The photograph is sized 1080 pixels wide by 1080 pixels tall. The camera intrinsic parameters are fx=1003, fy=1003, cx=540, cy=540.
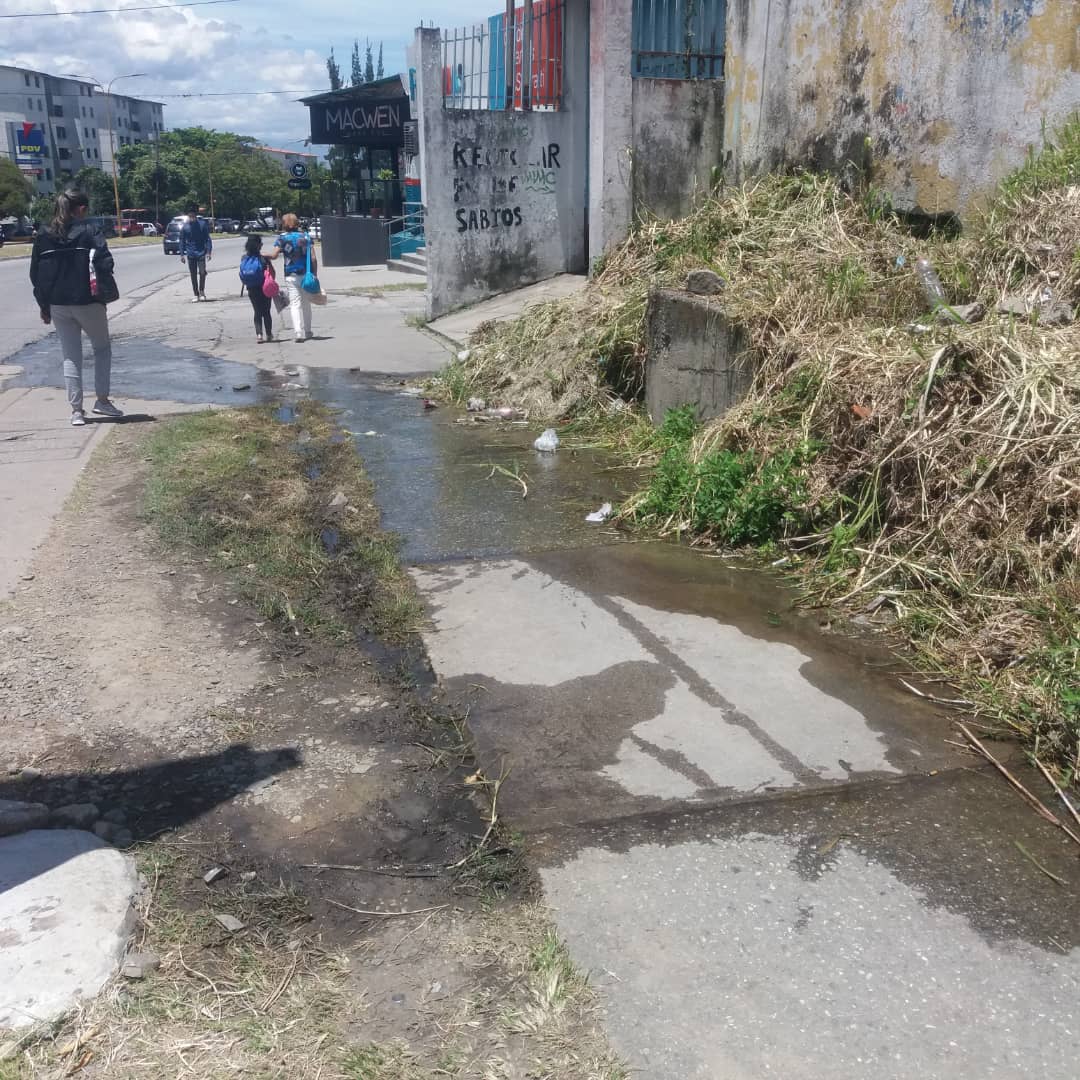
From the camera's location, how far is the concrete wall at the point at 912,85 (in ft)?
22.9

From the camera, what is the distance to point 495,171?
1327 cm

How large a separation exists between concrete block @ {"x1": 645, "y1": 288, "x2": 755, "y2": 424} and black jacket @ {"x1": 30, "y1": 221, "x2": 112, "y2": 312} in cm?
440

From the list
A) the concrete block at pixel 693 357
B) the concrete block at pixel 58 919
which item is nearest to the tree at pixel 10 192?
the concrete block at pixel 693 357

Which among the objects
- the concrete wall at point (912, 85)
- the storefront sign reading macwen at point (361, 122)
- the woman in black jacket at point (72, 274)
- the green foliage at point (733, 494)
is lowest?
the green foliage at point (733, 494)

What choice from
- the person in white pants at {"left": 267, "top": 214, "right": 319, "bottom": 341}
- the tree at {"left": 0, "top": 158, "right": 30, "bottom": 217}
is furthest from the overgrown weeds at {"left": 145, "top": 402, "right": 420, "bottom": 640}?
the tree at {"left": 0, "top": 158, "right": 30, "bottom": 217}

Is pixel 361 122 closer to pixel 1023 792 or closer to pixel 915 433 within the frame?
pixel 915 433

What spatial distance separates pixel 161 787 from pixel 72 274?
6.08 meters

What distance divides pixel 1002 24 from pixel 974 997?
7015 mm

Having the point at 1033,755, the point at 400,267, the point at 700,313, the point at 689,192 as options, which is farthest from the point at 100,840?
the point at 400,267

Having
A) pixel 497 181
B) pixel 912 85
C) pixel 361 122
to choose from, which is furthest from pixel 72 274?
pixel 361 122

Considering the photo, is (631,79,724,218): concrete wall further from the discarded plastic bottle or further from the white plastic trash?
the discarded plastic bottle

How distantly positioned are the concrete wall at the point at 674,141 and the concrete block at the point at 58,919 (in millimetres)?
9853

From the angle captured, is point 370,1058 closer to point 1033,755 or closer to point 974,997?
point 974,997

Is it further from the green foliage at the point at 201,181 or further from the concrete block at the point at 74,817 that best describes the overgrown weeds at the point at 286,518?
the green foliage at the point at 201,181
